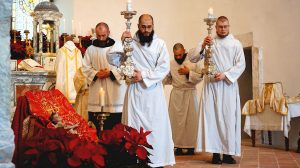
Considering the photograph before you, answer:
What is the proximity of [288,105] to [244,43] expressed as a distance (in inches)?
107

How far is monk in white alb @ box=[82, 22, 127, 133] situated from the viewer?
20.9 feet

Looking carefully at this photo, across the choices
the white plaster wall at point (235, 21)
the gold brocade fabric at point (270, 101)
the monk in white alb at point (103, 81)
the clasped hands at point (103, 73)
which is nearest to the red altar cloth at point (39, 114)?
the clasped hands at point (103, 73)

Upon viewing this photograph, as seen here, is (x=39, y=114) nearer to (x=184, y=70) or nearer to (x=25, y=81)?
(x=184, y=70)

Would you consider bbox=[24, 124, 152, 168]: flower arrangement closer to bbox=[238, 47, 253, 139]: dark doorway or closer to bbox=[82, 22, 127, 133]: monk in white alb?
bbox=[82, 22, 127, 133]: monk in white alb

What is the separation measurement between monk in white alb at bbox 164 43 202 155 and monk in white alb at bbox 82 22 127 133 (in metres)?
1.50

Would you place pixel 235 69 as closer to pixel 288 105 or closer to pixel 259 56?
pixel 288 105

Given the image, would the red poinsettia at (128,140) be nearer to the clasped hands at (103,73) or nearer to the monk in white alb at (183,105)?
the clasped hands at (103,73)

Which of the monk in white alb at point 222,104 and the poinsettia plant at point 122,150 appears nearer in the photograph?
the poinsettia plant at point 122,150

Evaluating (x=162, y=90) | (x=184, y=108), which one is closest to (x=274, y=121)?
(x=184, y=108)

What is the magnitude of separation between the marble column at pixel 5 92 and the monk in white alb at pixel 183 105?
6096 millimetres

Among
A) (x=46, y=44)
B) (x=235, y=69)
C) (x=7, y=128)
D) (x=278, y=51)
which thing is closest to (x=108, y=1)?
(x=46, y=44)

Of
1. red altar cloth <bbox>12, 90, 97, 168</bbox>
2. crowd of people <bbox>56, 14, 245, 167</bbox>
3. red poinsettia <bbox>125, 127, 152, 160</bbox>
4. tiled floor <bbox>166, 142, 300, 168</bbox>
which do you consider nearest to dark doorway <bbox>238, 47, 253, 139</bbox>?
tiled floor <bbox>166, 142, 300, 168</bbox>

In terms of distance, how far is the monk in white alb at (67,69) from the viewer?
7.97m

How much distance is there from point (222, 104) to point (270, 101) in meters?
2.51
